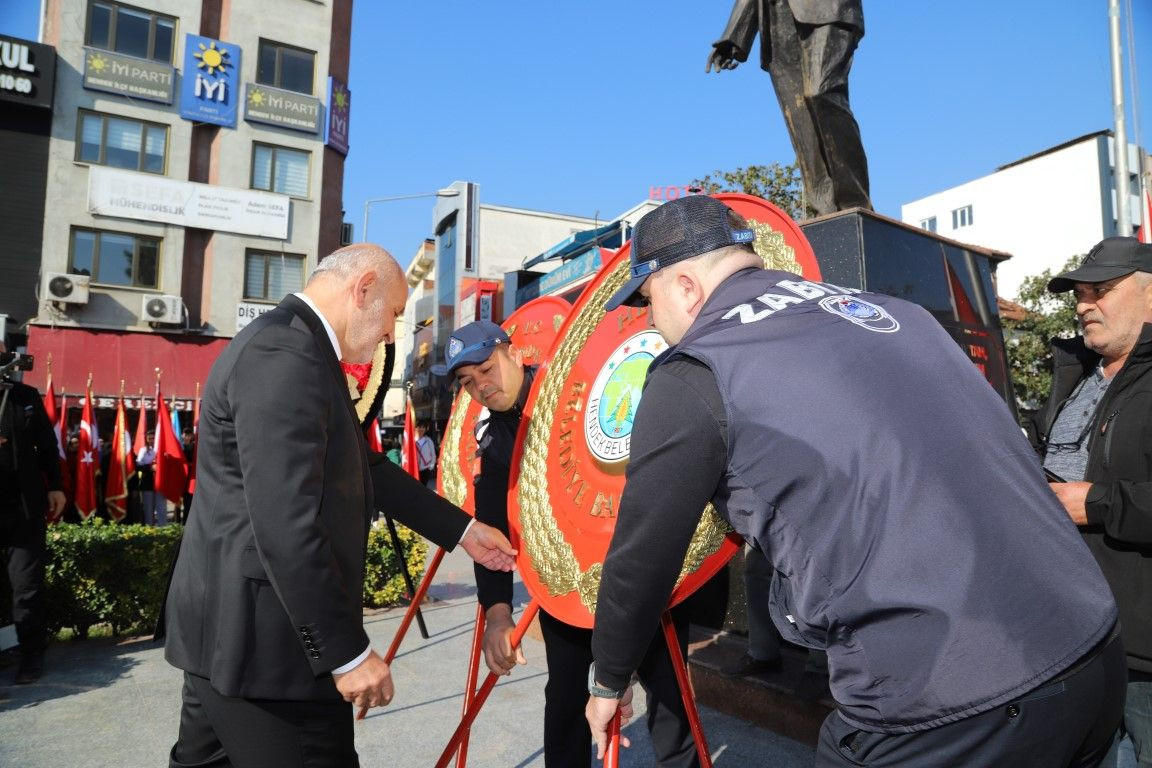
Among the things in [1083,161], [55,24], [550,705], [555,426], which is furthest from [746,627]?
[1083,161]

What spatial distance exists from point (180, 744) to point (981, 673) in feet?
6.48

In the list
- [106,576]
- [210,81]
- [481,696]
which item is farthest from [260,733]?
[210,81]

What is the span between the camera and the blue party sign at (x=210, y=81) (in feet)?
71.3

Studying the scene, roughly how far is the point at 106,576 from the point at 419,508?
4498 mm

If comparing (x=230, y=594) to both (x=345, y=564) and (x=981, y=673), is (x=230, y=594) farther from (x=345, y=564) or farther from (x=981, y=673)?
(x=981, y=673)

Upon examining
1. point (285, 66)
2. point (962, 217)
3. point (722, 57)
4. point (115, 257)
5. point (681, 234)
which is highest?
point (962, 217)

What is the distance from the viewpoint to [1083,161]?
32.4m

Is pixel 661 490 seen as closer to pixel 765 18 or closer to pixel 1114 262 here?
pixel 1114 262

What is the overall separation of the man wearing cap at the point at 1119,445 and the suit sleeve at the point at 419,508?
201 cm

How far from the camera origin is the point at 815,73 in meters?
4.46

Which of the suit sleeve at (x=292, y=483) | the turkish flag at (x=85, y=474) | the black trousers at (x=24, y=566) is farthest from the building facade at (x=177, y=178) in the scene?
the suit sleeve at (x=292, y=483)

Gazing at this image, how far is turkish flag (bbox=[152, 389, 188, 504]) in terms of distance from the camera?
10.4m

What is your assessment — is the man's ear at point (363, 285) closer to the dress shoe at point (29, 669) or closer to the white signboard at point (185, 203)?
the dress shoe at point (29, 669)

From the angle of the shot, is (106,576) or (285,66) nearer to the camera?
(106,576)
